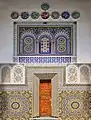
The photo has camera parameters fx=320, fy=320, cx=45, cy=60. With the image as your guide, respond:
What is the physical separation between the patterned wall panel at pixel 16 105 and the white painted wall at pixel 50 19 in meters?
0.67

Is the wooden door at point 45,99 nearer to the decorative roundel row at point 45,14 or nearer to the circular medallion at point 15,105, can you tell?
the circular medallion at point 15,105

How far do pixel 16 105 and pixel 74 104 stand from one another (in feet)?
3.62

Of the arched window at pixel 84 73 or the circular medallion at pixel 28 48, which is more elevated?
the circular medallion at pixel 28 48

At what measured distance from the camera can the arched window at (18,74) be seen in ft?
20.0

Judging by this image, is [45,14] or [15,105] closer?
[15,105]

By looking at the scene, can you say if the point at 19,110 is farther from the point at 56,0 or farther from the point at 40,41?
the point at 56,0

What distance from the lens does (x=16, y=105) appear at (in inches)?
Answer: 240

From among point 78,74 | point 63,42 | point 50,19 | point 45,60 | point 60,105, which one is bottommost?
point 60,105

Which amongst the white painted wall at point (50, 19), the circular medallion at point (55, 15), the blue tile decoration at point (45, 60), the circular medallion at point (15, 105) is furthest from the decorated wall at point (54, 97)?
the circular medallion at point (55, 15)

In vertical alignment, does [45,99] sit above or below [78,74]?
below

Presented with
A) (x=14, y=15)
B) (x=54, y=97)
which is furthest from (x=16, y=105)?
(x=14, y=15)

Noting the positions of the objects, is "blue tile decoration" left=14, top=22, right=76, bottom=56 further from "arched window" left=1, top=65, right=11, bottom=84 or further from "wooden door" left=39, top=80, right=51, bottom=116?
"wooden door" left=39, top=80, right=51, bottom=116

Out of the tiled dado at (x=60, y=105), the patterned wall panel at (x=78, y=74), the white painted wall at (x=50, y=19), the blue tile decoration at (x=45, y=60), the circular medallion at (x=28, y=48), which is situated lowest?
the tiled dado at (x=60, y=105)

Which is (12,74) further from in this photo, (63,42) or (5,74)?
(63,42)
